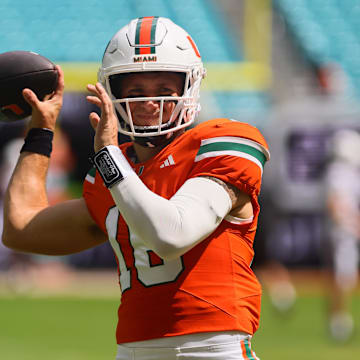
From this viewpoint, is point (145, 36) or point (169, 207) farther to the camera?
point (145, 36)

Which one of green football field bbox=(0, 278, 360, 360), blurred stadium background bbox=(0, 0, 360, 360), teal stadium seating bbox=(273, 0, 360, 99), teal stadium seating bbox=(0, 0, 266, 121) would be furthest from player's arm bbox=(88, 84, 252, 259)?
teal stadium seating bbox=(0, 0, 266, 121)

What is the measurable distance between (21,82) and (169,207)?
2.79 ft

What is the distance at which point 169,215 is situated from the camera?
2178mm

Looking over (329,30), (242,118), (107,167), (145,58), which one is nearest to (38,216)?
(107,167)

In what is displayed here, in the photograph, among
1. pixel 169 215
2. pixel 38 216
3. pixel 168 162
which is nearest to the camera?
pixel 169 215

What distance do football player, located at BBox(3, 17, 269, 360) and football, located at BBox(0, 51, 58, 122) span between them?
0.27 feet

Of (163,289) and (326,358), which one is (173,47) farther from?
(326,358)

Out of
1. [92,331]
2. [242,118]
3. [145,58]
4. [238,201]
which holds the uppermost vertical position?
[145,58]

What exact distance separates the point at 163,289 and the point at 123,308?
165 millimetres

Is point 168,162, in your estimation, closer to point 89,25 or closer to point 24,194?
point 24,194

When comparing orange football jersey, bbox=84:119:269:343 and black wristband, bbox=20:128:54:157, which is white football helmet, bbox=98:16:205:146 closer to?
orange football jersey, bbox=84:119:269:343

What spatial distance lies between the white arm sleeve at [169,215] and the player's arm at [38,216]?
482 mm

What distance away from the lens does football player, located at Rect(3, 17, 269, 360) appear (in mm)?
2236

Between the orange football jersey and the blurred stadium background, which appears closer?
the orange football jersey
